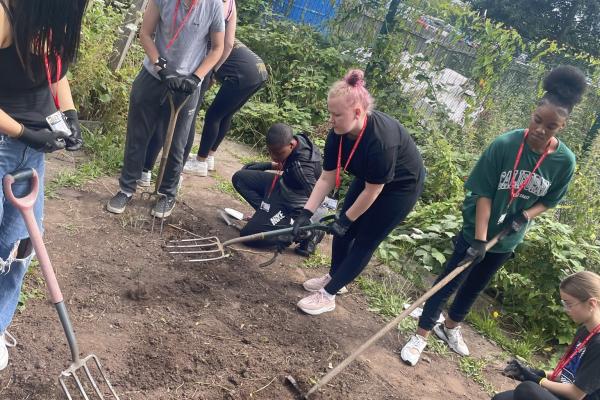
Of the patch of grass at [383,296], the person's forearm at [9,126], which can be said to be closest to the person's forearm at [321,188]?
the patch of grass at [383,296]

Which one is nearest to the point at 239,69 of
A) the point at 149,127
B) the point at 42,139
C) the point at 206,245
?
the point at 149,127

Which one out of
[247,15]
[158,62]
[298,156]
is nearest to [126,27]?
[158,62]

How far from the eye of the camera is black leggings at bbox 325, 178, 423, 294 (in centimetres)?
355

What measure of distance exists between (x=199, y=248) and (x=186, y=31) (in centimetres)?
152

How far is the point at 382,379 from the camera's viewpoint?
3.49 metres

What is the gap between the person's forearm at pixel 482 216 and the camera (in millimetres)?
3336

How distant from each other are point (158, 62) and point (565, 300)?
2.86 m

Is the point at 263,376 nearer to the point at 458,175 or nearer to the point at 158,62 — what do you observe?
the point at 158,62

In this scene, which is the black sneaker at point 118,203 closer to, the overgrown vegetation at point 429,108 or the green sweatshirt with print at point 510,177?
the overgrown vegetation at point 429,108

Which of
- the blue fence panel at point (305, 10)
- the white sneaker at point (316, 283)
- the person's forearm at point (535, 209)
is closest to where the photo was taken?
the person's forearm at point (535, 209)

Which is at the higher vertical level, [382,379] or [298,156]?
[298,156]

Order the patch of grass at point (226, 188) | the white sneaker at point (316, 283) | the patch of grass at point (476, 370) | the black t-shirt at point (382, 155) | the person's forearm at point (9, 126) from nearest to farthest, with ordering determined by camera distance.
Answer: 1. the person's forearm at point (9, 126)
2. the black t-shirt at point (382, 155)
3. the patch of grass at point (476, 370)
4. the white sneaker at point (316, 283)
5. the patch of grass at point (226, 188)

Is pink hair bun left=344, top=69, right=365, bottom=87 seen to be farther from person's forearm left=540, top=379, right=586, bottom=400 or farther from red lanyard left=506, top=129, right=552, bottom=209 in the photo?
person's forearm left=540, top=379, right=586, bottom=400

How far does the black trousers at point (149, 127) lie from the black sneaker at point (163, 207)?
52 millimetres
